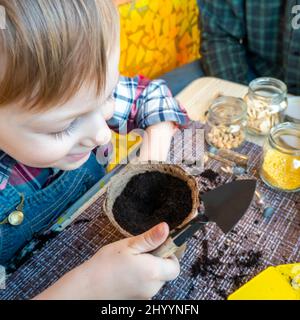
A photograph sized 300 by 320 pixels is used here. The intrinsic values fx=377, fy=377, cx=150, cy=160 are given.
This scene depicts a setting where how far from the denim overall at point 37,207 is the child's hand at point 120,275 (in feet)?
0.56

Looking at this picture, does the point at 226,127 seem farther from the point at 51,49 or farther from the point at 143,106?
the point at 51,49

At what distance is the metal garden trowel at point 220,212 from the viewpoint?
514 mm

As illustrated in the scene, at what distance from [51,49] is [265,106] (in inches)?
20.6

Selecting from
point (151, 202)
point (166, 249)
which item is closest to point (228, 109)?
point (151, 202)

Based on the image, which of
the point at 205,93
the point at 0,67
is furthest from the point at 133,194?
the point at 205,93

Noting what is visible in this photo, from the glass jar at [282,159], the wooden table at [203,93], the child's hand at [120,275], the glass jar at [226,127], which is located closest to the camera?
the child's hand at [120,275]

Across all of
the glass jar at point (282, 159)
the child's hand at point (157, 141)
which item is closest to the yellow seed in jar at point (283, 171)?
the glass jar at point (282, 159)

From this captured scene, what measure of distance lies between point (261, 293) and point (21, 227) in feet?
1.48

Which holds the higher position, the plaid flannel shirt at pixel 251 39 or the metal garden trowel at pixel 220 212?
the metal garden trowel at pixel 220 212

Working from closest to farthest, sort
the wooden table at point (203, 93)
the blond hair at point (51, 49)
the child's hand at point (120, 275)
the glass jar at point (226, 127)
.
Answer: the blond hair at point (51, 49) → the child's hand at point (120, 275) → the glass jar at point (226, 127) → the wooden table at point (203, 93)

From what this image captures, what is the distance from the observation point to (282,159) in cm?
68

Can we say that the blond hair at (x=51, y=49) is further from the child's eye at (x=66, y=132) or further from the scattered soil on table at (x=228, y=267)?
the scattered soil on table at (x=228, y=267)

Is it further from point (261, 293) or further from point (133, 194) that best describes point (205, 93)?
point (261, 293)

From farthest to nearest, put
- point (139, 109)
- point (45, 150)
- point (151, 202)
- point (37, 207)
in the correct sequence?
1. point (139, 109)
2. point (37, 207)
3. point (151, 202)
4. point (45, 150)
